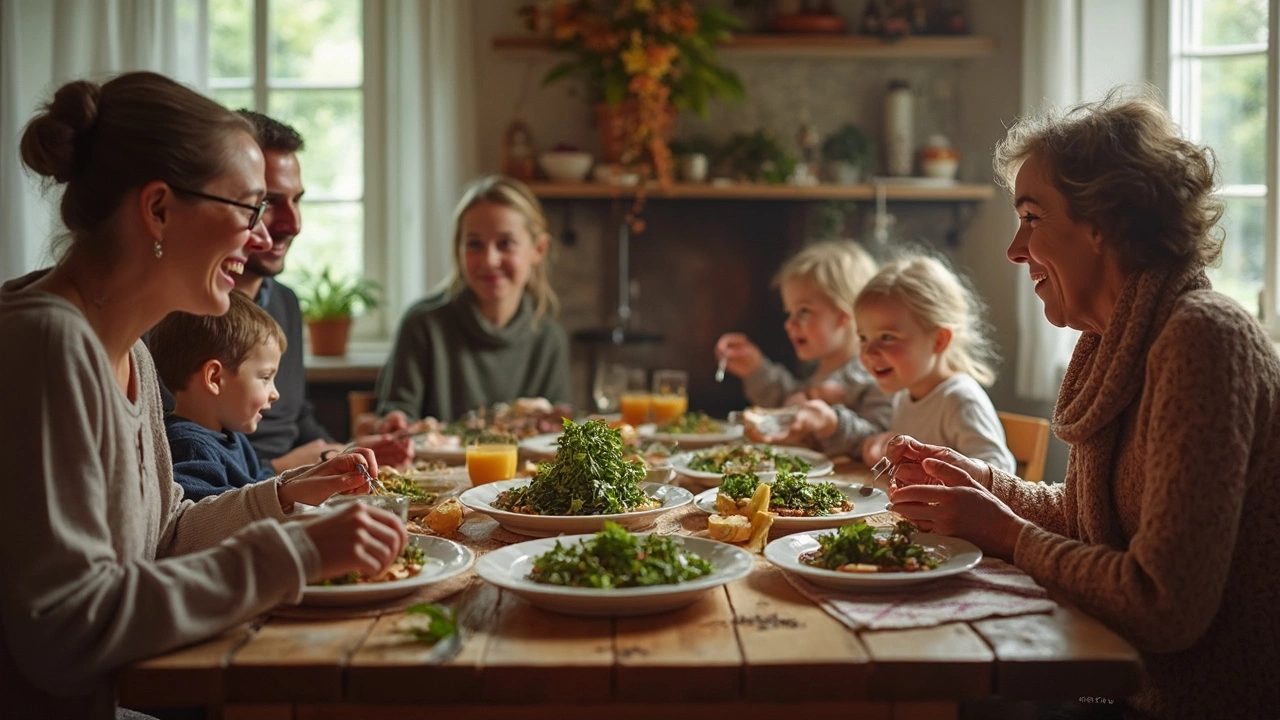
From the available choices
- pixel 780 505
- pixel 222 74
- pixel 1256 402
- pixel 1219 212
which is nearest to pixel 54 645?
pixel 780 505

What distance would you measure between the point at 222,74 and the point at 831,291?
9.75 feet

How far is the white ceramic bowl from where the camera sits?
465cm

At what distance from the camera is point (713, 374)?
196 inches

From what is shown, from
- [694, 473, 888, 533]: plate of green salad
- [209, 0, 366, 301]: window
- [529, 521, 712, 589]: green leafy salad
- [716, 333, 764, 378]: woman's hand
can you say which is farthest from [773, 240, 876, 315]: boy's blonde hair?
[209, 0, 366, 301]: window

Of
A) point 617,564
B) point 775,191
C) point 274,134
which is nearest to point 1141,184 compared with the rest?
point 617,564

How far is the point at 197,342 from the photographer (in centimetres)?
224

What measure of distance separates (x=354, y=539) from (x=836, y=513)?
2.95ft

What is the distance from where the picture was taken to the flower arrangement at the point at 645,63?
4445 mm

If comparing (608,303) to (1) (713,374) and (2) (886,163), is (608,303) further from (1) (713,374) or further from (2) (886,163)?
(2) (886,163)

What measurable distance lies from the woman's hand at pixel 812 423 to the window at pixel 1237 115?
5.50 feet

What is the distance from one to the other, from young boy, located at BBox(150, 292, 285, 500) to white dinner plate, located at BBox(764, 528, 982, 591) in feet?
3.76

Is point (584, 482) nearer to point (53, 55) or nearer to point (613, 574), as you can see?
point (613, 574)

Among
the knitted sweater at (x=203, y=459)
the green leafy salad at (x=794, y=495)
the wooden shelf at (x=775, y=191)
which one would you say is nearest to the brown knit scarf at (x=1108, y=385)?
the green leafy salad at (x=794, y=495)

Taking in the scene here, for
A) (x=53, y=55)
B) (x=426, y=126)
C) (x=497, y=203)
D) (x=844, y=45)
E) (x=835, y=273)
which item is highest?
(x=844, y=45)
